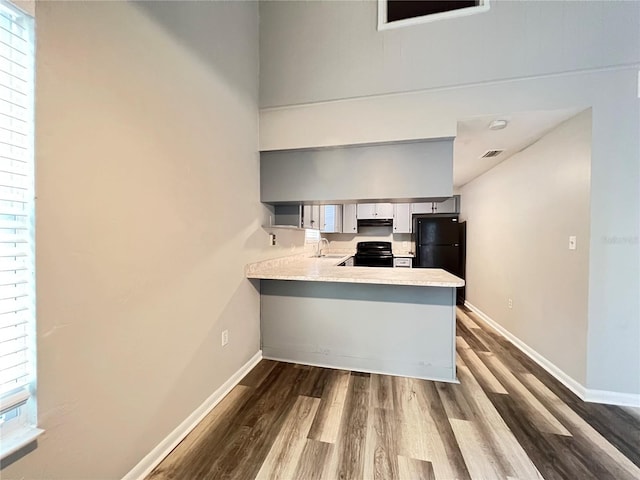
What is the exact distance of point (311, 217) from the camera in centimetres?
376

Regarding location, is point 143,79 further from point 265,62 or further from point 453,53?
point 453,53

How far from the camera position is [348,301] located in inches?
96.7

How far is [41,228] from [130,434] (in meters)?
1.06

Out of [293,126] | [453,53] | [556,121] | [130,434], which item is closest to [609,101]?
[556,121]

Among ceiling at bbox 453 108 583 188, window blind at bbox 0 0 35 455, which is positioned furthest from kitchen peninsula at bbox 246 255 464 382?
window blind at bbox 0 0 35 455

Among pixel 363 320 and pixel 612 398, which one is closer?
pixel 612 398

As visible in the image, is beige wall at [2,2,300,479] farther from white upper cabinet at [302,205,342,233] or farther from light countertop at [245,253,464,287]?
white upper cabinet at [302,205,342,233]

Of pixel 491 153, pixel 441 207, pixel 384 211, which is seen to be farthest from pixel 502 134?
pixel 384 211

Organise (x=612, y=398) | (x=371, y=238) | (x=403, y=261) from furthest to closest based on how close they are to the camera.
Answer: (x=371, y=238) < (x=403, y=261) < (x=612, y=398)

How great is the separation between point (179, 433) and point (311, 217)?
9.08 ft

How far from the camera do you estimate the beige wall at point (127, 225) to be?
97 cm

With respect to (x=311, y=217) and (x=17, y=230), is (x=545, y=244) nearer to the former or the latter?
(x=311, y=217)

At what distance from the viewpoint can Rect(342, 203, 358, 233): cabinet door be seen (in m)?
5.38

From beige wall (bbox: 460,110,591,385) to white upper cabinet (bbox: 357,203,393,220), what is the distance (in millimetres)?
1797
